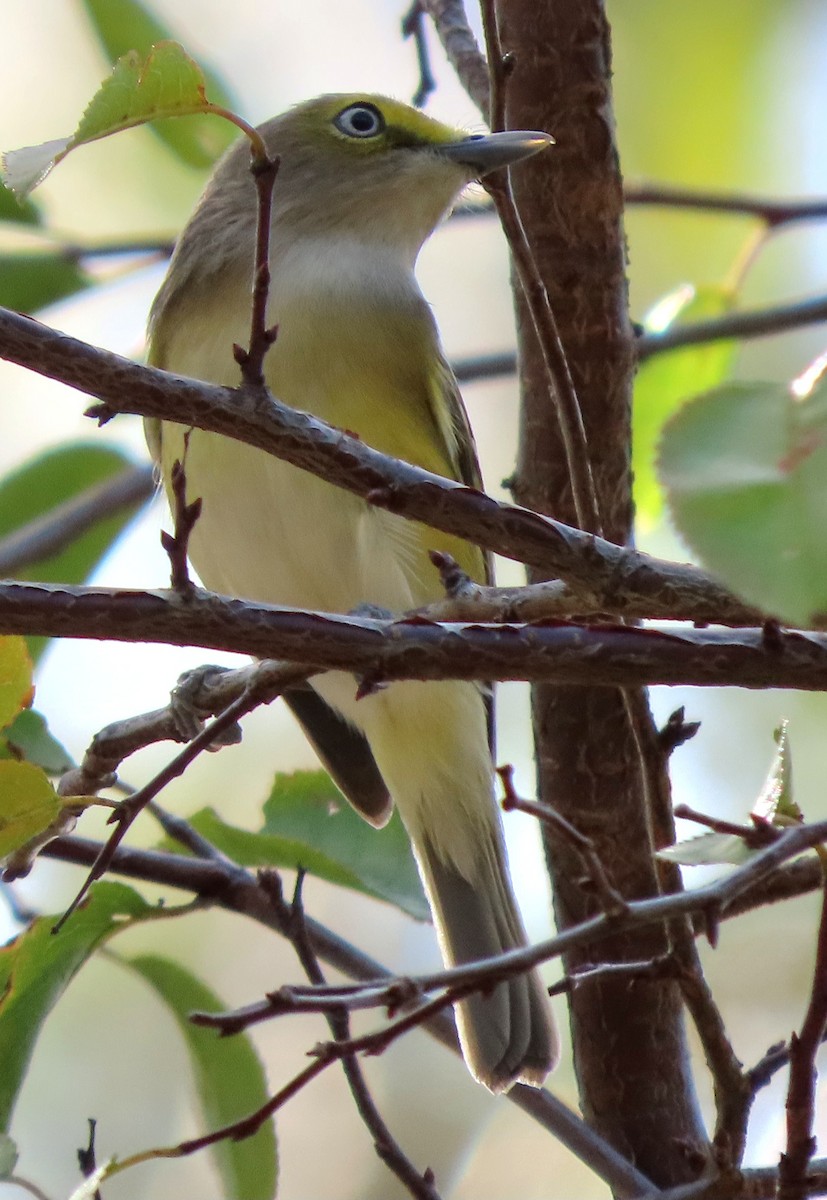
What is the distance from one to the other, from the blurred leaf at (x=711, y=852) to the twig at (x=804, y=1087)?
10cm

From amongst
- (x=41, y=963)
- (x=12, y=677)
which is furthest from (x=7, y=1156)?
(x=12, y=677)

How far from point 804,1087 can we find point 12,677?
1.14 m

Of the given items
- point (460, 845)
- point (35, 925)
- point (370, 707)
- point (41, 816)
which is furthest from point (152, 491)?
point (41, 816)

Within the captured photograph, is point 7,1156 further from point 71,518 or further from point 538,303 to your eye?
point 71,518

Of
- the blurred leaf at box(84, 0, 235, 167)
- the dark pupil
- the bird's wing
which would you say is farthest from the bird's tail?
the blurred leaf at box(84, 0, 235, 167)

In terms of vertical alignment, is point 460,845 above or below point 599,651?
above

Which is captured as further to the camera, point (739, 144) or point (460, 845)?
point (739, 144)

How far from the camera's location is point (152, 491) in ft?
15.3

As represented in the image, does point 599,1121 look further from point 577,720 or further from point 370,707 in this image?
point 370,707

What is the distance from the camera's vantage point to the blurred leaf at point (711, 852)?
162cm

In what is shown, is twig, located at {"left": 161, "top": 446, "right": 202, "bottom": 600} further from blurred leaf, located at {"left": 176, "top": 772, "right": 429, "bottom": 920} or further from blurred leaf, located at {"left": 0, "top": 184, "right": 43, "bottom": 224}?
blurred leaf, located at {"left": 0, "top": 184, "right": 43, "bottom": 224}

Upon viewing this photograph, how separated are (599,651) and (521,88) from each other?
77.7 inches

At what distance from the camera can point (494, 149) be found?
8.20 feet

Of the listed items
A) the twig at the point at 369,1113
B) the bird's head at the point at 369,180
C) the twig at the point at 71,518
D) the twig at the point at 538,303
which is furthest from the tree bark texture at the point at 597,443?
the twig at the point at 71,518
